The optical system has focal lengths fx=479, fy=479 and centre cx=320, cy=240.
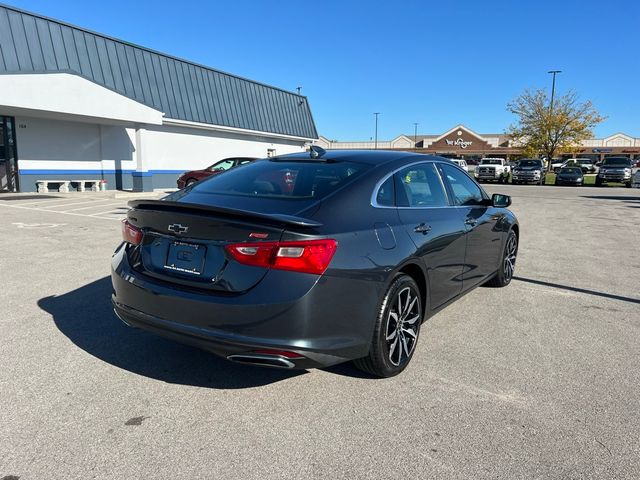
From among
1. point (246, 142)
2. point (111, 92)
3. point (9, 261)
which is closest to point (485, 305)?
point (9, 261)

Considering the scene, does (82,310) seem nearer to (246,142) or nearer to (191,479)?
(191,479)

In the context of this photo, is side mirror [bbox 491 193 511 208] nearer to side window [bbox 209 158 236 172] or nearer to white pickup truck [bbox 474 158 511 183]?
side window [bbox 209 158 236 172]

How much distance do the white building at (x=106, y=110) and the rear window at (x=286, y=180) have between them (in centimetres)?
1468

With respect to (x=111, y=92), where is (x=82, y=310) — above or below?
below

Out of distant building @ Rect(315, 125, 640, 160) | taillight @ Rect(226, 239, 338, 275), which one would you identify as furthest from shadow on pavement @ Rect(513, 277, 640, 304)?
distant building @ Rect(315, 125, 640, 160)

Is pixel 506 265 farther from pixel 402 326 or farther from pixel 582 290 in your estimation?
pixel 402 326

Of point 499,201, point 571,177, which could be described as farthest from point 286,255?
point 571,177

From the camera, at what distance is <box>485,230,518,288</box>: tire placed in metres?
5.81

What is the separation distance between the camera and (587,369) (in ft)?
12.1

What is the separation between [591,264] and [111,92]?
1704 cm

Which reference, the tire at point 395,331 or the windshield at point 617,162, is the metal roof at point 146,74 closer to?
the tire at point 395,331

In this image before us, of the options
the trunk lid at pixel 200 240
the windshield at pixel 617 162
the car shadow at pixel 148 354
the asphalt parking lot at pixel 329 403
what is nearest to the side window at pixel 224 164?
the asphalt parking lot at pixel 329 403

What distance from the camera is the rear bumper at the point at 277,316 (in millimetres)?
2732

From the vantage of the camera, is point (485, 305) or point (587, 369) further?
point (485, 305)
